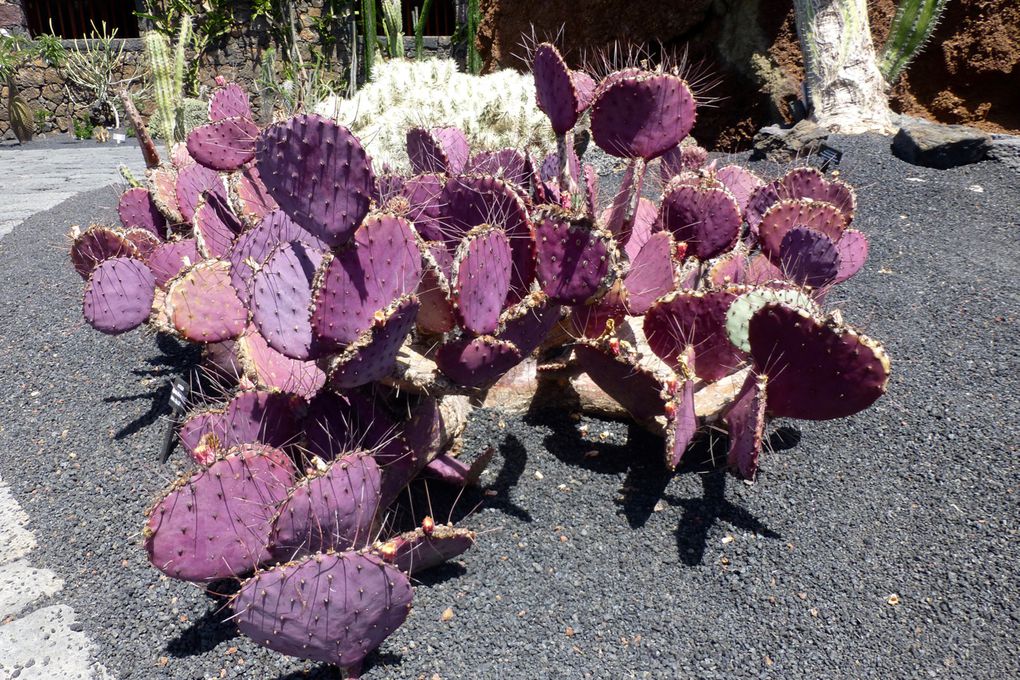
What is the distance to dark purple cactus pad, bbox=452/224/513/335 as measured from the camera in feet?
4.59

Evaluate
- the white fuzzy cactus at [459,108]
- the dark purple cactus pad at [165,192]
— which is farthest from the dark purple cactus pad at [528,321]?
the white fuzzy cactus at [459,108]

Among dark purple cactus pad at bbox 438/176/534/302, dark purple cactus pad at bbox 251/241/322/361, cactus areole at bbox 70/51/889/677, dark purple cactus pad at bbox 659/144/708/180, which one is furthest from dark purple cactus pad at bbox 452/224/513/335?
dark purple cactus pad at bbox 659/144/708/180

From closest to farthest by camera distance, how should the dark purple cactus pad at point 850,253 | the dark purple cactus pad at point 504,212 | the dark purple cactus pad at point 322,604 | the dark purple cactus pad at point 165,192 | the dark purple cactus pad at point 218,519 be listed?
the dark purple cactus pad at point 322,604 < the dark purple cactus pad at point 218,519 < the dark purple cactus pad at point 504,212 < the dark purple cactus pad at point 850,253 < the dark purple cactus pad at point 165,192

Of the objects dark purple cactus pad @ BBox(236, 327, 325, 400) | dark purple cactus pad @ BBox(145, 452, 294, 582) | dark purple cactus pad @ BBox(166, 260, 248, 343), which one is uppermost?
dark purple cactus pad @ BBox(166, 260, 248, 343)

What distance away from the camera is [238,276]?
153 cm

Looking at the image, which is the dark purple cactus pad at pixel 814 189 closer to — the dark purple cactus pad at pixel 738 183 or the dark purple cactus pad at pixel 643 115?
the dark purple cactus pad at pixel 738 183

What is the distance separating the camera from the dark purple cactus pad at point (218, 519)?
3.91ft

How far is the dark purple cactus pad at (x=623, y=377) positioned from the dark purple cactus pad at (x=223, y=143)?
117cm

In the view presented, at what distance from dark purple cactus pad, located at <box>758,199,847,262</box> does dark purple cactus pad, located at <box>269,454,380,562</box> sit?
4.49ft

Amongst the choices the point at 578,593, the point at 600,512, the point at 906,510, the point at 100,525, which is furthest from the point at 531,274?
the point at 100,525

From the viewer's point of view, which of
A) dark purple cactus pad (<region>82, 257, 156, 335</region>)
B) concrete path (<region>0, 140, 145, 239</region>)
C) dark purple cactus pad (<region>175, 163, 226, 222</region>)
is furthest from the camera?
concrete path (<region>0, 140, 145, 239</region>)

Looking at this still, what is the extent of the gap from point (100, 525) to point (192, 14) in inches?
430

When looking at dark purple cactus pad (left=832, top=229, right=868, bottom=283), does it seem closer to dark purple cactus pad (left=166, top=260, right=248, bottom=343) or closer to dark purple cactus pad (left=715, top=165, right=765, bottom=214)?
dark purple cactus pad (left=715, top=165, right=765, bottom=214)

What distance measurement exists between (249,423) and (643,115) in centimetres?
123
